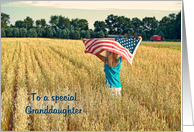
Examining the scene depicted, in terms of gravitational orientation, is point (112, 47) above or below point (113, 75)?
above

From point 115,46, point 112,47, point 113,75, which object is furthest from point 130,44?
point 113,75

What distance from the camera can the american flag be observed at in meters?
4.26

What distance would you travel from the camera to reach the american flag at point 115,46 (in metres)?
4.26

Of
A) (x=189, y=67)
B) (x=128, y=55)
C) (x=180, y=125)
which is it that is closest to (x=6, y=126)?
(x=128, y=55)

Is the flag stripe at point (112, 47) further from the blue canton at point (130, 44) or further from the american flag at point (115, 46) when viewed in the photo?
the blue canton at point (130, 44)

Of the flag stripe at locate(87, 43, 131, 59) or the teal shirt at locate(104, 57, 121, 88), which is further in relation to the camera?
the teal shirt at locate(104, 57, 121, 88)

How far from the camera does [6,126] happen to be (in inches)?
148

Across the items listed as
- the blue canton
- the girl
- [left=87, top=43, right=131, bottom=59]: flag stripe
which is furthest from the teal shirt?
the blue canton

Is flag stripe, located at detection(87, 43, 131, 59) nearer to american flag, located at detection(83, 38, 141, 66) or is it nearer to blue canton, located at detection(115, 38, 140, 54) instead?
american flag, located at detection(83, 38, 141, 66)

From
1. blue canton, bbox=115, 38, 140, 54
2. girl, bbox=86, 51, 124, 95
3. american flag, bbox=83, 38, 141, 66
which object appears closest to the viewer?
american flag, bbox=83, 38, 141, 66

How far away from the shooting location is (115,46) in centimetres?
438

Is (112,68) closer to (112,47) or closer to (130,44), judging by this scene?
(112,47)

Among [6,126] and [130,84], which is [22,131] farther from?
[130,84]

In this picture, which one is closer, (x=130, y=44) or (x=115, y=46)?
(x=115, y=46)
